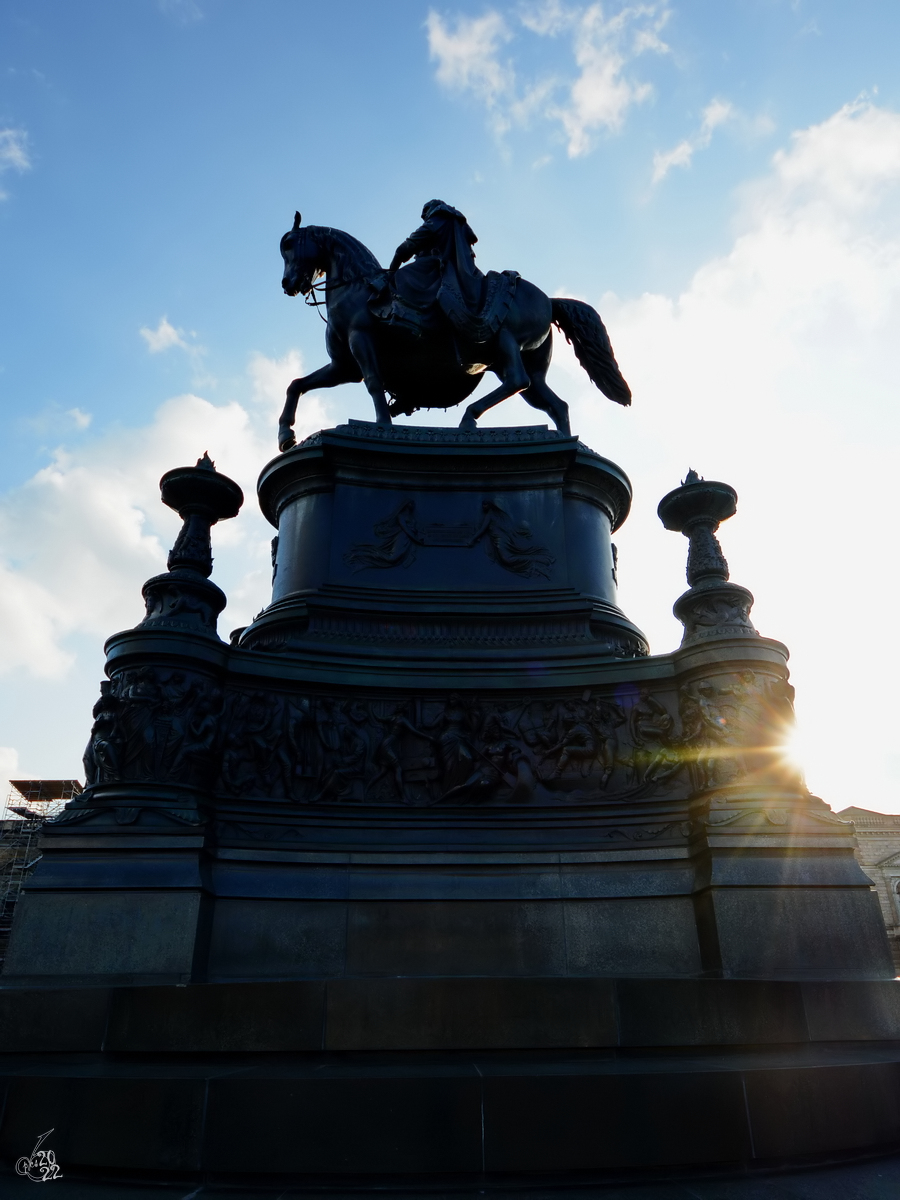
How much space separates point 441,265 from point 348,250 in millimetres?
1729

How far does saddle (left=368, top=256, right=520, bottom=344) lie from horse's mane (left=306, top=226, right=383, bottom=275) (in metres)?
0.61

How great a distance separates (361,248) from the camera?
15672 mm

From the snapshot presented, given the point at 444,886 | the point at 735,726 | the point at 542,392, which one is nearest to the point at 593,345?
the point at 542,392

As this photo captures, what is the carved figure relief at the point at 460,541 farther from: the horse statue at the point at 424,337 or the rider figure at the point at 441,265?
the rider figure at the point at 441,265

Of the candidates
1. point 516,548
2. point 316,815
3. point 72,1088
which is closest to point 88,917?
point 316,815

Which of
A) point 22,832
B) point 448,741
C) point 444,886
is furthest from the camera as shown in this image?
point 22,832

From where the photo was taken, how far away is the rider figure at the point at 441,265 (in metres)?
14.8

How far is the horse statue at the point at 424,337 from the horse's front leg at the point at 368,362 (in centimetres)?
2

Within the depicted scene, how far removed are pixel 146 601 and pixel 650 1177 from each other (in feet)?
28.7

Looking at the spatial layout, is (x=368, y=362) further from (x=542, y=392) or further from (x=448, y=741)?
(x=448, y=741)

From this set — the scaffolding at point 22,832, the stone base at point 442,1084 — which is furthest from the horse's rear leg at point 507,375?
the scaffolding at point 22,832

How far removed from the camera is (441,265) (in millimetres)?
15141

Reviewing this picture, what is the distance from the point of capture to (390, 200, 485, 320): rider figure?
14.8m

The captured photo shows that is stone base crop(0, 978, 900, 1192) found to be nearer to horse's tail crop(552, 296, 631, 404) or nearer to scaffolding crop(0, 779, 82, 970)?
horse's tail crop(552, 296, 631, 404)
